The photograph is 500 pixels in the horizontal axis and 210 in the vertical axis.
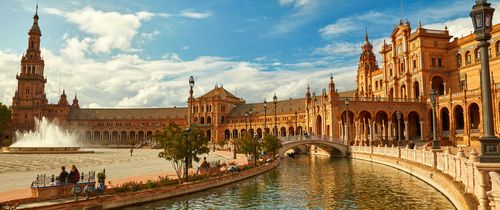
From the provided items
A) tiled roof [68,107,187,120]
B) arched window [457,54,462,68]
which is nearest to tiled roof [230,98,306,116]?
tiled roof [68,107,187,120]

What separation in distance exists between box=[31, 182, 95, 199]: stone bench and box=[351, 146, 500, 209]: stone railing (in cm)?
1634

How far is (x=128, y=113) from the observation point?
Answer: 149m

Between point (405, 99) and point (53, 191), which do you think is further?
point (405, 99)

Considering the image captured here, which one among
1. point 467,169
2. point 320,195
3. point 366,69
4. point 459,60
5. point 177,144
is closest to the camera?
point 467,169

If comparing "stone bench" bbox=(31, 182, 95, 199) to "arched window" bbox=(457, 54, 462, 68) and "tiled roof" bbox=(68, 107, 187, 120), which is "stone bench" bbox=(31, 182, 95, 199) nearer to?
"arched window" bbox=(457, 54, 462, 68)

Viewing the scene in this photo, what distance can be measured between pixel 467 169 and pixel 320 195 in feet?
30.7

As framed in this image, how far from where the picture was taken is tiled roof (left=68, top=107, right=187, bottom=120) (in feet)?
481

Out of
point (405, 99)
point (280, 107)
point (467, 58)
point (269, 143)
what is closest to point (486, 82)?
point (269, 143)

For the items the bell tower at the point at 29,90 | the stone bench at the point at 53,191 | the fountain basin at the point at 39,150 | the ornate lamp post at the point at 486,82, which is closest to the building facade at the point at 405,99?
the stone bench at the point at 53,191

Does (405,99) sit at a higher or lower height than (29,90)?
lower

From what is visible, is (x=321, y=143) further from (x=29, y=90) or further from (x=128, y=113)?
(x=29, y=90)

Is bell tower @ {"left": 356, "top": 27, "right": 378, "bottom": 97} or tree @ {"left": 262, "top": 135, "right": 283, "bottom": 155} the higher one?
bell tower @ {"left": 356, "top": 27, "right": 378, "bottom": 97}

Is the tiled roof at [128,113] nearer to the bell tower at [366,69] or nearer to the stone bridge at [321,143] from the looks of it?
the bell tower at [366,69]

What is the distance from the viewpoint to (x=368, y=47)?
98.6 metres
